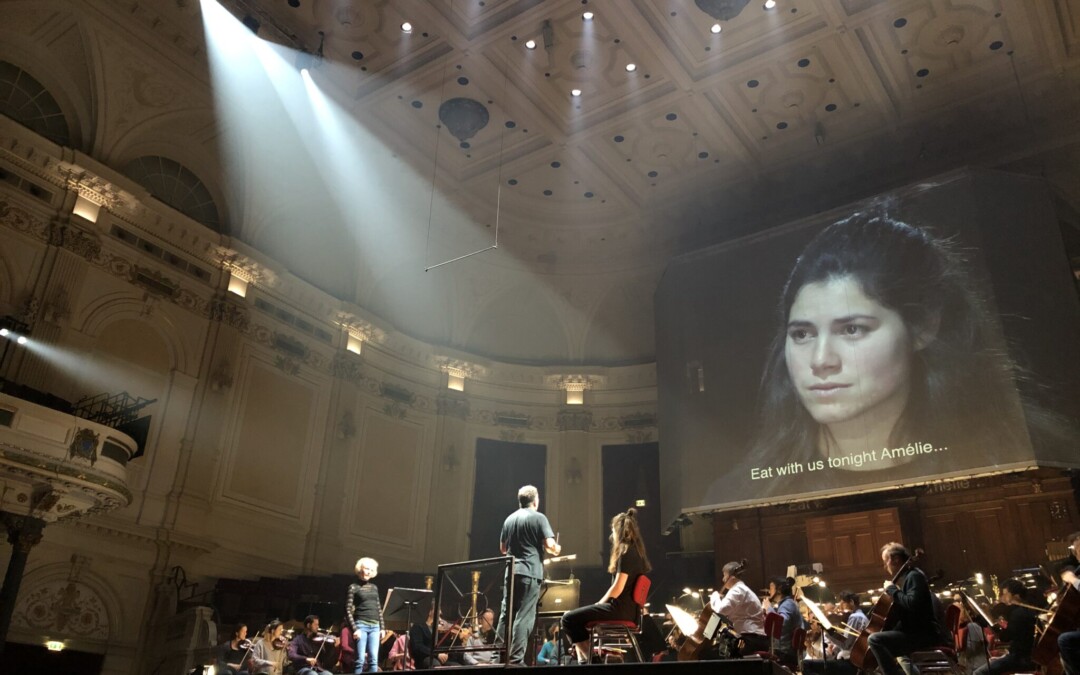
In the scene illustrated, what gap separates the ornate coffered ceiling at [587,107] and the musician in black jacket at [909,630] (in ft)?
32.1

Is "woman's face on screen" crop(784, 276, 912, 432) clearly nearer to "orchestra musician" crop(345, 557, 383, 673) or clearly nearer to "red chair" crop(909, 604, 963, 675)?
"red chair" crop(909, 604, 963, 675)

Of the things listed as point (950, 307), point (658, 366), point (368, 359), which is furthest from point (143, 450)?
point (950, 307)

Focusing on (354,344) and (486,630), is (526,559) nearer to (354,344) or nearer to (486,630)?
(486,630)

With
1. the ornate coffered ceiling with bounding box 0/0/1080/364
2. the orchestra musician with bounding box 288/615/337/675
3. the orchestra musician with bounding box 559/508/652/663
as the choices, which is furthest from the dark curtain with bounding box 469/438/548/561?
the orchestra musician with bounding box 559/508/652/663

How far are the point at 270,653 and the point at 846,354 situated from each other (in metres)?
9.07

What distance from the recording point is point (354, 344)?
1612cm

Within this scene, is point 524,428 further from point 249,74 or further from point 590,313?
point 249,74

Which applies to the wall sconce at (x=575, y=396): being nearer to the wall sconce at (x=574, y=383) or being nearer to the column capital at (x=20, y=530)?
the wall sconce at (x=574, y=383)

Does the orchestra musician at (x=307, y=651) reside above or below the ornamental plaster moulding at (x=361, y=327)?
below

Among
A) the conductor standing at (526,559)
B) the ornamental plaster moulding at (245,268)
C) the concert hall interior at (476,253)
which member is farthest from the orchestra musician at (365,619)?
the ornamental plaster moulding at (245,268)

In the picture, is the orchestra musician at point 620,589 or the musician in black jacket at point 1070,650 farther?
the orchestra musician at point 620,589

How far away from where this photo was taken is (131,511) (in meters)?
12.0

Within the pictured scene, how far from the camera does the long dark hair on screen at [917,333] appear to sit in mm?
11164

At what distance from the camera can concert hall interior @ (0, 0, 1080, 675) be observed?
11.4 m
